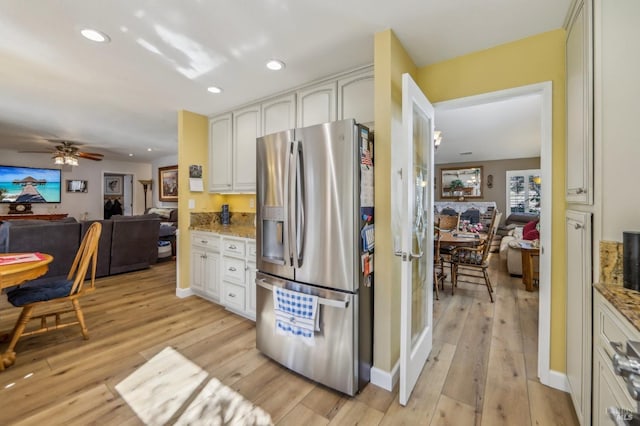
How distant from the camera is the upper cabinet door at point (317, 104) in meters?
2.41

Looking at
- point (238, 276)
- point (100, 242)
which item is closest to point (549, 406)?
point (238, 276)

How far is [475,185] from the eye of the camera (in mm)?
7973

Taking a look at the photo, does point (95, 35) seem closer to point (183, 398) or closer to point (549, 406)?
point (183, 398)

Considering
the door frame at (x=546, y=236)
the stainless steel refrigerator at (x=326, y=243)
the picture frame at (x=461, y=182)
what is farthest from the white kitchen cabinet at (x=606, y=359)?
the picture frame at (x=461, y=182)

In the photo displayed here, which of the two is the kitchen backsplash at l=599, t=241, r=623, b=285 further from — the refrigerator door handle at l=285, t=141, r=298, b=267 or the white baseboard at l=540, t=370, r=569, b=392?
the refrigerator door handle at l=285, t=141, r=298, b=267

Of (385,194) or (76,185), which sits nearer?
Answer: (385,194)

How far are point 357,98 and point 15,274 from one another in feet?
9.37

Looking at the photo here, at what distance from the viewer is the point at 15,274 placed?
1875 millimetres

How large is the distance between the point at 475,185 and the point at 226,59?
26.0 ft

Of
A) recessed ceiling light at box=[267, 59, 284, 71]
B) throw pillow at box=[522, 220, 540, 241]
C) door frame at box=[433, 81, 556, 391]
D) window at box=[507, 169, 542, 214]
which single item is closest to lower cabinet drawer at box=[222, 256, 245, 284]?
recessed ceiling light at box=[267, 59, 284, 71]

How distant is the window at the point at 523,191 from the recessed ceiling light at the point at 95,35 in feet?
29.1

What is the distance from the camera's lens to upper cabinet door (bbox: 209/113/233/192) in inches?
135

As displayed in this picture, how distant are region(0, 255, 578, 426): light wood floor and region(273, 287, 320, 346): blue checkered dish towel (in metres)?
0.34

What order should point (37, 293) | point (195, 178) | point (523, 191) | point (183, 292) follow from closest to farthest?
point (37, 293), point (183, 292), point (195, 178), point (523, 191)
